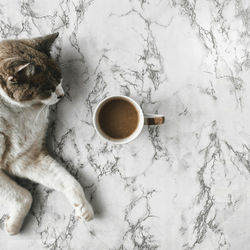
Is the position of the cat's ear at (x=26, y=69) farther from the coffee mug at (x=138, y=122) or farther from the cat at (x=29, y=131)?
the coffee mug at (x=138, y=122)

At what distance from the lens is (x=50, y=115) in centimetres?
110

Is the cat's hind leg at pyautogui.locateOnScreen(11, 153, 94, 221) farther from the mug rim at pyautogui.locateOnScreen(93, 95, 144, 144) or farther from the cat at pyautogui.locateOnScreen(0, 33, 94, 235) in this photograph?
the mug rim at pyautogui.locateOnScreen(93, 95, 144, 144)

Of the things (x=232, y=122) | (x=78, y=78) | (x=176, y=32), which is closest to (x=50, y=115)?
(x=78, y=78)

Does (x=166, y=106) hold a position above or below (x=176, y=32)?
below

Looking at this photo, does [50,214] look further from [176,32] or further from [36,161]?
[176,32]

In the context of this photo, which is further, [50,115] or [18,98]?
[50,115]

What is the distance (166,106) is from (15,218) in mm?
639

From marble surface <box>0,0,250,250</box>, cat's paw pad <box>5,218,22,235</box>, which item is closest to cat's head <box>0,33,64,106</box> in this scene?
marble surface <box>0,0,250,250</box>

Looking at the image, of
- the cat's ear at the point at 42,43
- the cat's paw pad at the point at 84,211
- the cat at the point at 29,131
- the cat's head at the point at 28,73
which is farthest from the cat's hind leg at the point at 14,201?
the cat's ear at the point at 42,43

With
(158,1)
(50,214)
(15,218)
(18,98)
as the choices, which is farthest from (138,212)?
(158,1)

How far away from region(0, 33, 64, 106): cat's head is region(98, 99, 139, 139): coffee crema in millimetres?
155

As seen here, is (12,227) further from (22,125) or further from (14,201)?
(22,125)

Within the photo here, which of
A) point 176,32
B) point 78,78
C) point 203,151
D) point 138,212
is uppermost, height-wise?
point 176,32

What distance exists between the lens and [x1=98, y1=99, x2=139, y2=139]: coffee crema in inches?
39.8
